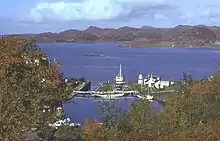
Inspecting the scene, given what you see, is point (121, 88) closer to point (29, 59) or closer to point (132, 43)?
point (29, 59)

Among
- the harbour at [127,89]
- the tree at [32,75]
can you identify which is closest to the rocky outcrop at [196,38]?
the harbour at [127,89]

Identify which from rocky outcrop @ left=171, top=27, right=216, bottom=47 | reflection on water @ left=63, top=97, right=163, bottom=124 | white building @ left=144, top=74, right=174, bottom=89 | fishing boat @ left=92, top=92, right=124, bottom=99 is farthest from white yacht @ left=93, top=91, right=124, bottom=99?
rocky outcrop @ left=171, top=27, right=216, bottom=47

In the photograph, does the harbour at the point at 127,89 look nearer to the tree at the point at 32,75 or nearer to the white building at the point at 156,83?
the white building at the point at 156,83

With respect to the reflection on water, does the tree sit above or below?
above

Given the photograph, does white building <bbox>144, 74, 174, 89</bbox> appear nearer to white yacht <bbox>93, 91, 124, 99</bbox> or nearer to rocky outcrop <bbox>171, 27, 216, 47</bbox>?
white yacht <bbox>93, 91, 124, 99</bbox>

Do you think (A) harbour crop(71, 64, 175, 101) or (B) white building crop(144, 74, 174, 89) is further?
(B) white building crop(144, 74, 174, 89)

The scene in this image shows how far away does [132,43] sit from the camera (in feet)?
426

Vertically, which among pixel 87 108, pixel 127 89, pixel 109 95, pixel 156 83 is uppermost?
pixel 156 83

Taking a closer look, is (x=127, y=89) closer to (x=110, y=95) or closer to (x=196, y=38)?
(x=110, y=95)

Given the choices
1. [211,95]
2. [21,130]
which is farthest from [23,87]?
[211,95]

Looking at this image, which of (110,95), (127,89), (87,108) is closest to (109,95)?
(110,95)

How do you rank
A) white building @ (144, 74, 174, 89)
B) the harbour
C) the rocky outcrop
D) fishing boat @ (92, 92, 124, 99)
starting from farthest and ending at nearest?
the rocky outcrop → white building @ (144, 74, 174, 89) → the harbour → fishing boat @ (92, 92, 124, 99)

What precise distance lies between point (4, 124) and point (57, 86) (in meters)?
5.70

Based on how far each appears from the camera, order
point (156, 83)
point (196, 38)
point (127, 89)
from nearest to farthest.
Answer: point (156, 83)
point (127, 89)
point (196, 38)
